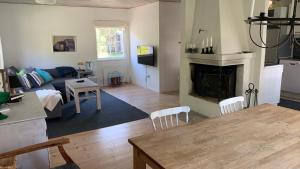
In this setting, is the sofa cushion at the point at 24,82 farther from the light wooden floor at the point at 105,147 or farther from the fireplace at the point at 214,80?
the fireplace at the point at 214,80

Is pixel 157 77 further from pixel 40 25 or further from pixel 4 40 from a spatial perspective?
pixel 4 40

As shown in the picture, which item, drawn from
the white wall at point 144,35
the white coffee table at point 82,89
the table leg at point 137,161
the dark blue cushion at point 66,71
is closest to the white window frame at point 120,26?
the white wall at point 144,35

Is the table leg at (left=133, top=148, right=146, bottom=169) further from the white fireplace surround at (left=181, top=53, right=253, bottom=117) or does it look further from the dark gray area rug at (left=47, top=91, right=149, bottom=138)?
the white fireplace surround at (left=181, top=53, right=253, bottom=117)

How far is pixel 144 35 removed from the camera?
21.5 ft

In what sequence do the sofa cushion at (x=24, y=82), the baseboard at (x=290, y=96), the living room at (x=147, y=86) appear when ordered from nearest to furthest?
A: the living room at (x=147, y=86), the sofa cushion at (x=24, y=82), the baseboard at (x=290, y=96)

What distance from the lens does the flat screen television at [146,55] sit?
616 centimetres

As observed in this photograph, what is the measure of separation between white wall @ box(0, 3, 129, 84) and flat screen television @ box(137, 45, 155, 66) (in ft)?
4.04

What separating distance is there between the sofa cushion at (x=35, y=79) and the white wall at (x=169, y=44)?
2933 millimetres

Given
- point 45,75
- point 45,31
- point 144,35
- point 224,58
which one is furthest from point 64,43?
point 224,58

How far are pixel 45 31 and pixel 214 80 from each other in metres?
4.66

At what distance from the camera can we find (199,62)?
4.17 meters

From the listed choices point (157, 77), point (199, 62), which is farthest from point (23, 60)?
point (199, 62)

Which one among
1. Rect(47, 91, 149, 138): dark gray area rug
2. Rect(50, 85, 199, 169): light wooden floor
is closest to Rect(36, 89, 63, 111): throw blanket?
Rect(47, 91, 149, 138): dark gray area rug

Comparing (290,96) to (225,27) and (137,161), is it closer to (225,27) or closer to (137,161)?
(225,27)
